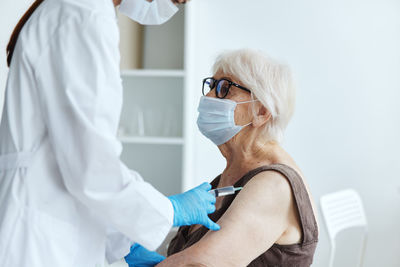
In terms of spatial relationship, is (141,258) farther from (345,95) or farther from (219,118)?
(345,95)

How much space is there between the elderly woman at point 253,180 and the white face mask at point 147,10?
0.96ft

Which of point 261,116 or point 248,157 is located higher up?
point 261,116

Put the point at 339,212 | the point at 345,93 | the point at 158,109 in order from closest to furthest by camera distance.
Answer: the point at 339,212 → the point at 345,93 → the point at 158,109

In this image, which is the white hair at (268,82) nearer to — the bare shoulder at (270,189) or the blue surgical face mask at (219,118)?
the blue surgical face mask at (219,118)

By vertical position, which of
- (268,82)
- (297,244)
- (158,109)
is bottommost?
(297,244)

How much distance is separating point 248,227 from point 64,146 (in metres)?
0.54

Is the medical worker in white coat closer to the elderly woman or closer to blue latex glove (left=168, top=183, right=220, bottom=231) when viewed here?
blue latex glove (left=168, top=183, right=220, bottom=231)

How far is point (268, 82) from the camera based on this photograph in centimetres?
135

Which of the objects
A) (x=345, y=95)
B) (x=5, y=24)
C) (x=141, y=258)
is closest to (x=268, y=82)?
(x=141, y=258)

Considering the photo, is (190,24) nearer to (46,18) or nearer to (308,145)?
(308,145)

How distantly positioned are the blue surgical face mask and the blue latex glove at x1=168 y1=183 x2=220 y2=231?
0.37 m

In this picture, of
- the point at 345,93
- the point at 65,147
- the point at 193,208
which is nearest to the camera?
the point at 65,147

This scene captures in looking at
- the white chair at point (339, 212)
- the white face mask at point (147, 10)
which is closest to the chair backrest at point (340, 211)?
the white chair at point (339, 212)

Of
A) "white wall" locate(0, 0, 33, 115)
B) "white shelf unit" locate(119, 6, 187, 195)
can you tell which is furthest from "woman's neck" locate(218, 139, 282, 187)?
"white shelf unit" locate(119, 6, 187, 195)
